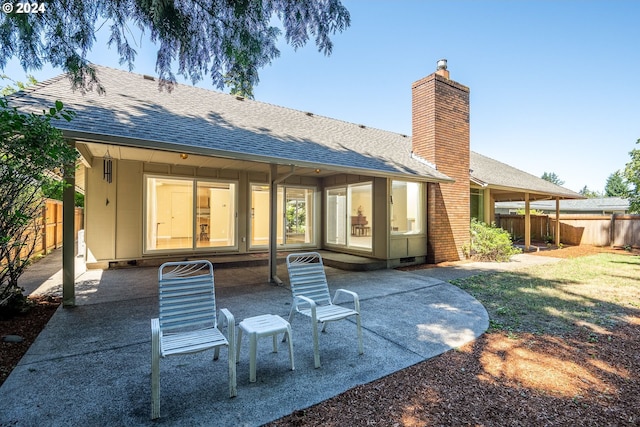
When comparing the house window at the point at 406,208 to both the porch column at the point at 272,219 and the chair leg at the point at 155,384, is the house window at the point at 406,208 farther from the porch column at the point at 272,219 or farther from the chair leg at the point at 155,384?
the chair leg at the point at 155,384

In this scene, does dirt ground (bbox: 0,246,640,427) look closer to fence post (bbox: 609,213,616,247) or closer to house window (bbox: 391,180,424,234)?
house window (bbox: 391,180,424,234)

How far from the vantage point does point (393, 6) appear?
6891mm

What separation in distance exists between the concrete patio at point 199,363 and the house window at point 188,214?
3.26 m

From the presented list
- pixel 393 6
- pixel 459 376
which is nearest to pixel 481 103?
pixel 393 6

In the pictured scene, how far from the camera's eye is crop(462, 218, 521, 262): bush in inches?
405

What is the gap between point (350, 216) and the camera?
33.6 feet

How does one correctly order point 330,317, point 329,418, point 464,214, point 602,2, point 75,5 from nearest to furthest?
point 329,418 → point 330,317 → point 75,5 → point 602,2 → point 464,214

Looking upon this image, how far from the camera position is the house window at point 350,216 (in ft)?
31.6

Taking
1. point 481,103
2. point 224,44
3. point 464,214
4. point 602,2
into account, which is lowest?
point 464,214

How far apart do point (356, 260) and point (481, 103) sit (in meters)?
7.84

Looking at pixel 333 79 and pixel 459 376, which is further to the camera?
pixel 333 79

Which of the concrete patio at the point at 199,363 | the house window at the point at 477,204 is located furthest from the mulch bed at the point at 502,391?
the house window at the point at 477,204

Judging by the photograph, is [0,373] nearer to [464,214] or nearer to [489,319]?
[489,319]

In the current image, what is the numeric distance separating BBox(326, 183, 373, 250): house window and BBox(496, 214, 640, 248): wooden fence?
42.3 ft
